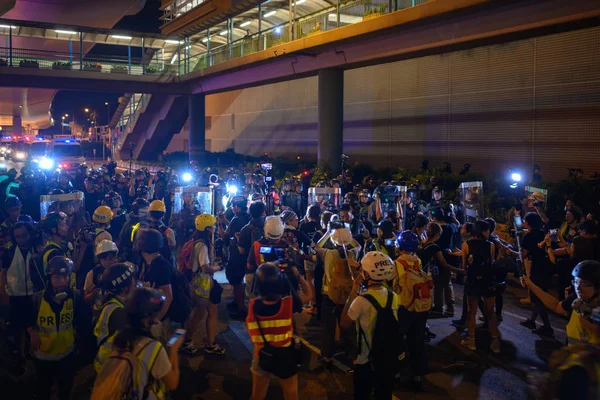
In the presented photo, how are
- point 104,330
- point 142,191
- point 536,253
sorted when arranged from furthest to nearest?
point 142,191 → point 536,253 → point 104,330

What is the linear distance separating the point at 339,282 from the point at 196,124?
27653 mm

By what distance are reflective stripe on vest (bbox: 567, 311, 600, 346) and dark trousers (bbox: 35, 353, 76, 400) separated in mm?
4146

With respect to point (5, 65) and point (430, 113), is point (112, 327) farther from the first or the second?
point (5, 65)

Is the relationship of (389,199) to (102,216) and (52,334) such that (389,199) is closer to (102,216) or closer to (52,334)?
(102,216)

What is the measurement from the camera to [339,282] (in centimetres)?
643

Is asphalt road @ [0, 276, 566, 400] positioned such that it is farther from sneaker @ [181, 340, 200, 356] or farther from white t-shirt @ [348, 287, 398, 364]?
white t-shirt @ [348, 287, 398, 364]

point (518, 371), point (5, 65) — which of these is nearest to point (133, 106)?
point (5, 65)

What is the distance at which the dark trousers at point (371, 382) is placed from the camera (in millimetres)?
4734

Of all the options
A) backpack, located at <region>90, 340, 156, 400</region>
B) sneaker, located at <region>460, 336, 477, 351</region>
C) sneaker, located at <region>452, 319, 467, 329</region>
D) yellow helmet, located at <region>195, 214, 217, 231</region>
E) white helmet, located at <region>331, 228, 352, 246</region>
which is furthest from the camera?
sneaker, located at <region>452, 319, 467, 329</region>

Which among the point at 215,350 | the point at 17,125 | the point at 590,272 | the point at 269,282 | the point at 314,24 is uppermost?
the point at 17,125

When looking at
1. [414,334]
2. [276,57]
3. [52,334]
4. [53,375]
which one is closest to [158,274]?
[52,334]

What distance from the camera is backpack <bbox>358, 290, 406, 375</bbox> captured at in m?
4.62

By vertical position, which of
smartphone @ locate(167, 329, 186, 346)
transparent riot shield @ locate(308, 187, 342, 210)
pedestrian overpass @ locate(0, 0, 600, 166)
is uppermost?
pedestrian overpass @ locate(0, 0, 600, 166)

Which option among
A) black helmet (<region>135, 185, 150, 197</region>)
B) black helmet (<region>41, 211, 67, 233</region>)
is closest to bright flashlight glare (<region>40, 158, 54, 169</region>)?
black helmet (<region>135, 185, 150, 197</region>)
